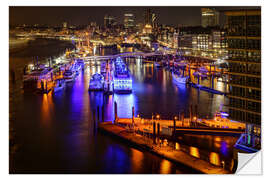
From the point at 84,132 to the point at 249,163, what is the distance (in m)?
3.76

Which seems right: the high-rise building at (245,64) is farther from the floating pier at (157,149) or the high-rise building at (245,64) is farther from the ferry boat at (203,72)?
the ferry boat at (203,72)

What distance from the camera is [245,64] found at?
6.14 m

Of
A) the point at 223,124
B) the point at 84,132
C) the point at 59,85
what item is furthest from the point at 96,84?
the point at 223,124

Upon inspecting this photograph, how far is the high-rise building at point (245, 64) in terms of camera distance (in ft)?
19.6

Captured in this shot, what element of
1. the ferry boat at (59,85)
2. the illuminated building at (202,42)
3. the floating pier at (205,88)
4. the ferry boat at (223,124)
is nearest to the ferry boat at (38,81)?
the ferry boat at (59,85)

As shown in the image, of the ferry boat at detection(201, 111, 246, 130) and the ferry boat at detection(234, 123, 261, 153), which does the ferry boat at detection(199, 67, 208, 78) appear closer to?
the ferry boat at detection(201, 111, 246, 130)

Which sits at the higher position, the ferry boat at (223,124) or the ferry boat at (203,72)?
the ferry boat at (203,72)

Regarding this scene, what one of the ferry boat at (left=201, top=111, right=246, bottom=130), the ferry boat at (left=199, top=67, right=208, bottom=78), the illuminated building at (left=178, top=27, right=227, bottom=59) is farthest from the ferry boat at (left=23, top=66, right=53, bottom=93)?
the illuminated building at (left=178, top=27, right=227, bottom=59)

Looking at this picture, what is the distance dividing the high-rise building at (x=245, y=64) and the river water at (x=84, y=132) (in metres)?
1.36

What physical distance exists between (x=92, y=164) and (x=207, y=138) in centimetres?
256

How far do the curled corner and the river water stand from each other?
2.28ft

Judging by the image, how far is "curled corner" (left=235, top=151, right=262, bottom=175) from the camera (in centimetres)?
589
